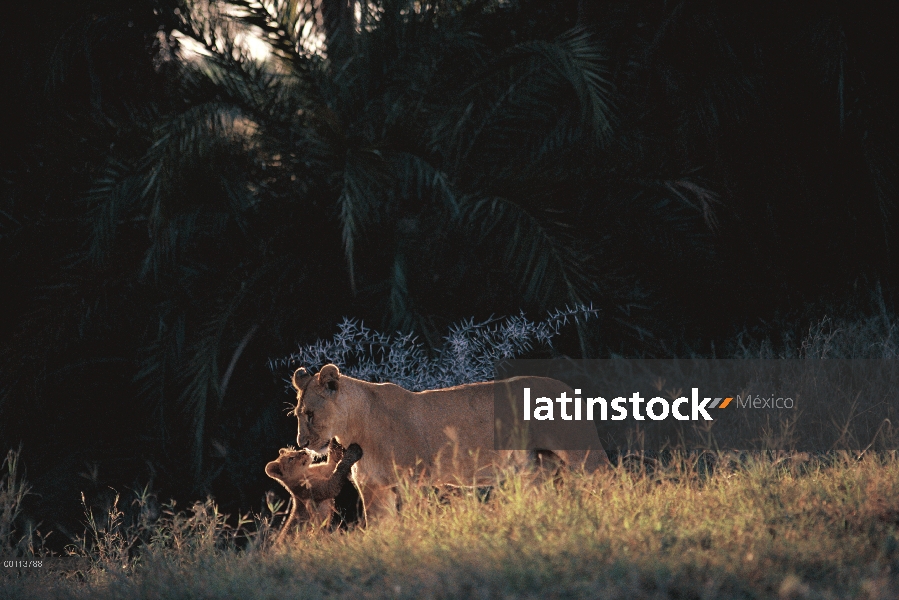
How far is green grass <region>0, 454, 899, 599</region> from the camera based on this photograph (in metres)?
3.53

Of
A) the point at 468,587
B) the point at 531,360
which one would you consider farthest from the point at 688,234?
the point at 468,587

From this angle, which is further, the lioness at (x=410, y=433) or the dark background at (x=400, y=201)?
the dark background at (x=400, y=201)

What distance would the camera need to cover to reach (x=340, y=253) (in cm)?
784

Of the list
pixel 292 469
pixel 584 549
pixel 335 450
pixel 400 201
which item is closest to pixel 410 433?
pixel 335 450

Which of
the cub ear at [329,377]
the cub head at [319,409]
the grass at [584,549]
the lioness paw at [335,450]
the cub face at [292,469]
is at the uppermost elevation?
the cub ear at [329,377]

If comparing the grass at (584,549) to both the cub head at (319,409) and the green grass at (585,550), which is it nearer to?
the green grass at (585,550)

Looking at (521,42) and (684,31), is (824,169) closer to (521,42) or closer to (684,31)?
(684,31)

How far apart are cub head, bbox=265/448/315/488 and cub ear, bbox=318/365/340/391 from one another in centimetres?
52

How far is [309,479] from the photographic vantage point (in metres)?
4.79

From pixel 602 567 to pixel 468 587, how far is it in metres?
0.44

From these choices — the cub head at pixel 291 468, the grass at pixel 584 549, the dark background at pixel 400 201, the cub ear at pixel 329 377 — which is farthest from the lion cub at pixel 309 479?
the dark background at pixel 400 201

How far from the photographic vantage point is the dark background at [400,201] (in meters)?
7.52

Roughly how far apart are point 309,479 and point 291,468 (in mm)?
91

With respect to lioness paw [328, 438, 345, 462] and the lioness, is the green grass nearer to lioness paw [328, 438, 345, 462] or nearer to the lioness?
the lioness
